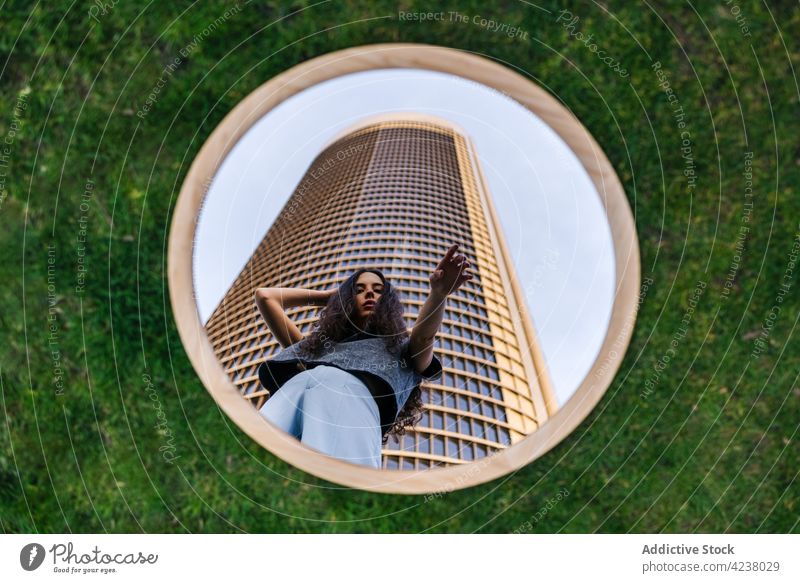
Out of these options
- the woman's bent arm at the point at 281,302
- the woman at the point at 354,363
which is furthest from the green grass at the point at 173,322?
the woman's bent arm at the point at 281,302

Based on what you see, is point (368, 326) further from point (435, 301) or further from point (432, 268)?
point (432, 268)

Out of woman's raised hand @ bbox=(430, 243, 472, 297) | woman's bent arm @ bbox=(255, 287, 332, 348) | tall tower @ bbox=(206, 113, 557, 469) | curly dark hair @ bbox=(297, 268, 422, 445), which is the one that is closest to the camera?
woman's raised hand @ bbox=(430, 243, 472, 297)

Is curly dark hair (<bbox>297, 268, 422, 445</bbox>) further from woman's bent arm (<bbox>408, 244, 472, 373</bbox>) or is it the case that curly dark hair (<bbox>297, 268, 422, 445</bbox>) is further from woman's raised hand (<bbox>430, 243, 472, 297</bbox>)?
woman's raised hand (<bbox>430, 243, 472, 297</bbox>)

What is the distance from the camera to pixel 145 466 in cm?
183

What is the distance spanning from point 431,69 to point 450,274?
2.18ft

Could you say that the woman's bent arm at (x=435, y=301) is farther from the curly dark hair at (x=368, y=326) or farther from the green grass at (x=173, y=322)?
the green grass at (x=173, y=322)

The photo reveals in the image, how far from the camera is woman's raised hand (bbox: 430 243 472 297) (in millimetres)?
1603

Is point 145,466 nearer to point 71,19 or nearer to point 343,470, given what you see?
point 343,470

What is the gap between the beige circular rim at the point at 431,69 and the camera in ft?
5.53

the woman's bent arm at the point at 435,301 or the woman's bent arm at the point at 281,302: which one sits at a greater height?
the woman's bent arm at the point at 281,302

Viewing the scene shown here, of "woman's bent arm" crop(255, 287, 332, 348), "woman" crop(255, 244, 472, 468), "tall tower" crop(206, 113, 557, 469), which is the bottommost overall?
"woman" crop(255, 244, 472, 468)

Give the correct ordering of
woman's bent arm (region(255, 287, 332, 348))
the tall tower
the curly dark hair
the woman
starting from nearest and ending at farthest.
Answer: the woman
woman's bent arm (region(255, 287, 332, 348))
the curly dark hair
the tall tower

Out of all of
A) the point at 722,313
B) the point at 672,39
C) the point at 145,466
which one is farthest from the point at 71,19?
the point at 722,313

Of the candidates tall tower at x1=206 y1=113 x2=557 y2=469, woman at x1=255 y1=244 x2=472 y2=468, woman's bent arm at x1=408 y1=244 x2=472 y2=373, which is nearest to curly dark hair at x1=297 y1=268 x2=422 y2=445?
woman at x1=255 y1=244 x2=472 y2=468
